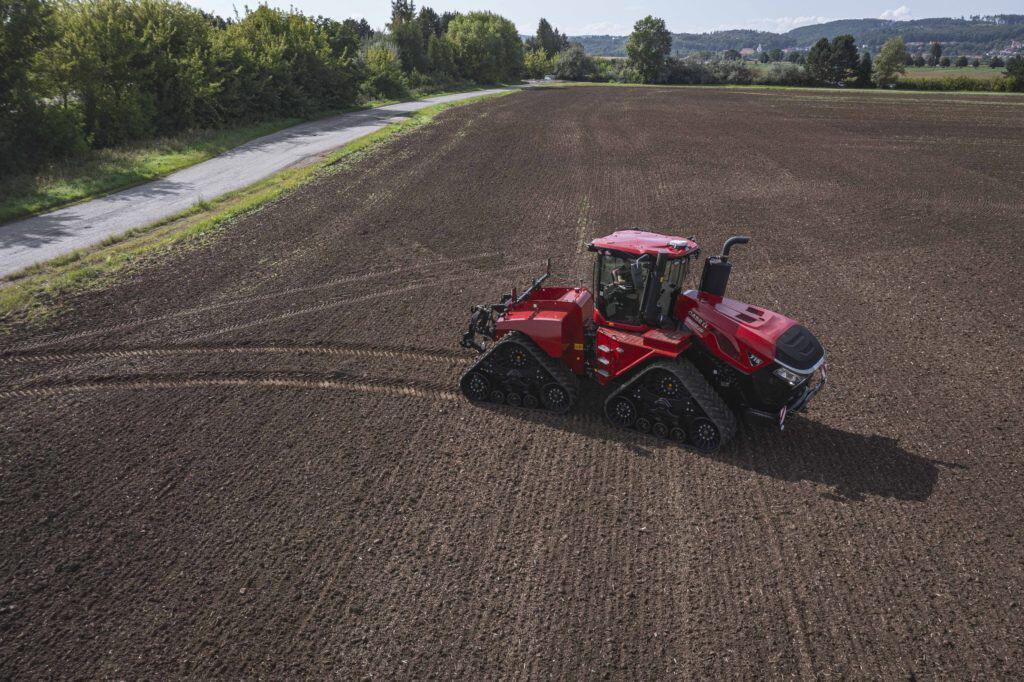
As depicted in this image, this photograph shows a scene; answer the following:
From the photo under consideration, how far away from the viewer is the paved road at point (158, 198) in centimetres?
1711

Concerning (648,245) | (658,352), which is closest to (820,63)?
(648,245)

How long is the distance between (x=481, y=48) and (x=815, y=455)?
7576cm

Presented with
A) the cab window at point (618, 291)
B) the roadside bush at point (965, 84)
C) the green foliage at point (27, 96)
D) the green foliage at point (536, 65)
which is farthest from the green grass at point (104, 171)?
the green foliage at point (536, 65)

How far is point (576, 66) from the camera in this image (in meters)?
91.7

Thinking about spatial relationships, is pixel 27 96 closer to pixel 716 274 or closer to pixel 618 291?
pixel 618 291

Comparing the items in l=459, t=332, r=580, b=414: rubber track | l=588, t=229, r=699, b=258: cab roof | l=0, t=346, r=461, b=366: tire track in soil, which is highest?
l=588, t=229, r=699, b=258: cab roof

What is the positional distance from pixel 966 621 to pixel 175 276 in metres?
16.7

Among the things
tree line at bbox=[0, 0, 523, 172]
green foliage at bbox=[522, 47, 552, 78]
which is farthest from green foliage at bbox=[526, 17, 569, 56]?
tree line at bbox=[0, 0, 523, 172]

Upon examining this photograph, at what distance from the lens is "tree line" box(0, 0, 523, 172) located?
23.1 m

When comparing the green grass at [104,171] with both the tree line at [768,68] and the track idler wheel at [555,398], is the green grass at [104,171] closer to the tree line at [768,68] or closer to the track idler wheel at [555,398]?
the track idler wheel at [555,398]

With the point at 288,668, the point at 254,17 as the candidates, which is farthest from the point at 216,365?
the point at 254,17

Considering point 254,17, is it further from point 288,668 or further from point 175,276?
point 288,668

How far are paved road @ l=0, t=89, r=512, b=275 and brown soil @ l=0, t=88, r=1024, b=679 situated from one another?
185 inches

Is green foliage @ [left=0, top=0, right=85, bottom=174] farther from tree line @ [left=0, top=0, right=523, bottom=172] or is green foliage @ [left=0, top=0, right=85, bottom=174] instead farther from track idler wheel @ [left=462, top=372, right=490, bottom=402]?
track idler wheel @ [left=462, top=372, right=490, bottom=402]
